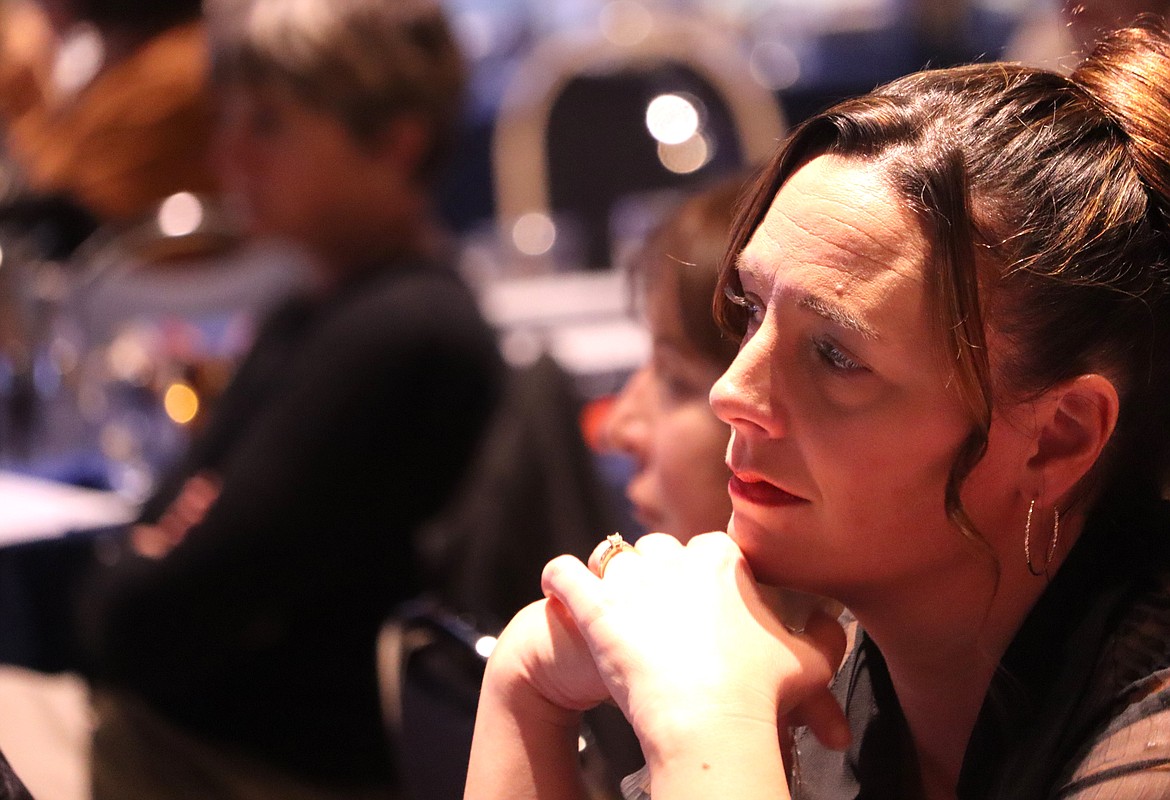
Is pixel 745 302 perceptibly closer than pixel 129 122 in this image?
Yes

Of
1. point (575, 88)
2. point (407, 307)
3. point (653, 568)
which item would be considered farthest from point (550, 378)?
point (575, 88)

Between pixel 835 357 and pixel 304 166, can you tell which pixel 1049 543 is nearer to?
pixel 835 357

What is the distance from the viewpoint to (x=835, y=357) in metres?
0.54

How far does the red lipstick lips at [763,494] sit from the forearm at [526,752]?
14 cm

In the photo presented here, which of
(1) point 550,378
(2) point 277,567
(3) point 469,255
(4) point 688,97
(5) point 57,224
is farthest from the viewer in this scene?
(3) point 469,255

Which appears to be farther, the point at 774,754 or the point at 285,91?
the point at 285,91

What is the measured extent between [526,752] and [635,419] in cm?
43

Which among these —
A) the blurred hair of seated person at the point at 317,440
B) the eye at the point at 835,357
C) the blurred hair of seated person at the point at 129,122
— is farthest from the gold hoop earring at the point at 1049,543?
the blurred hair of seated person at the point at 129,122

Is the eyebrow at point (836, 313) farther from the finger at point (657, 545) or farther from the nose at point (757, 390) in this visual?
the finger at point (657, 545)

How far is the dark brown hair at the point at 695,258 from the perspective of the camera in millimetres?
803

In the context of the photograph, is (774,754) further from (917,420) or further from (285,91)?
(285,91)

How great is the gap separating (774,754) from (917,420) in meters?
0.15

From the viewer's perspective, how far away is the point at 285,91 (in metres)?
1.55

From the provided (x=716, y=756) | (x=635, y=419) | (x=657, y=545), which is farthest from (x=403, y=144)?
(x=716, y=756)
